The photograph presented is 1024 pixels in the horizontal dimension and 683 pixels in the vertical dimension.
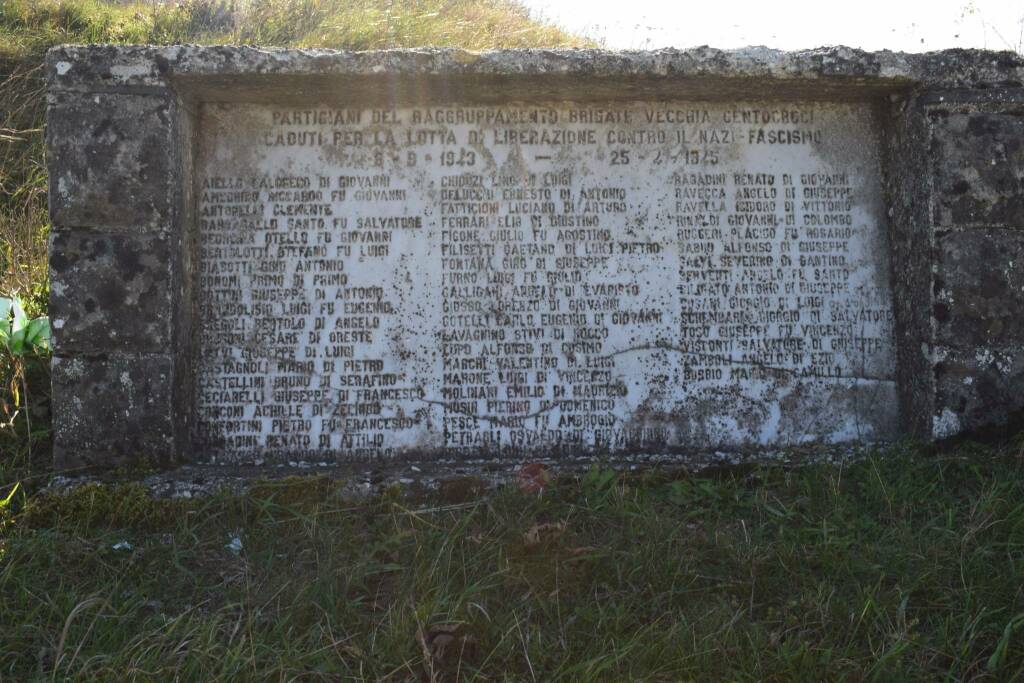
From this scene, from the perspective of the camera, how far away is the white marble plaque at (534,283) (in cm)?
367

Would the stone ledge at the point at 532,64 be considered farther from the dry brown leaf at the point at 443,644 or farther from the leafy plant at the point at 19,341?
the dry brown leaf at the point at 443,644

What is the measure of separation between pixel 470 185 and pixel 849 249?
1557 mm

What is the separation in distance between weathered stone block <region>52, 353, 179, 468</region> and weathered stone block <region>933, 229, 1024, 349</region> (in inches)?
115

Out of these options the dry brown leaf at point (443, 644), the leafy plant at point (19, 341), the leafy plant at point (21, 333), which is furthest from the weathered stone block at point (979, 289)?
the leafy plant at point (21, 333)

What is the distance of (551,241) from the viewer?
3.74m

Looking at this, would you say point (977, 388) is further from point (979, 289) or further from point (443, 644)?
Result: point (443, 644)

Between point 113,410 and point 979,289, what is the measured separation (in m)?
3.28

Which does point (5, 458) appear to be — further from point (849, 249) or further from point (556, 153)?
point (849, 249)

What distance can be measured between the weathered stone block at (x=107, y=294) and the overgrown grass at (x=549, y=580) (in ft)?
1.91

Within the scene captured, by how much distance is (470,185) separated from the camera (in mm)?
3754

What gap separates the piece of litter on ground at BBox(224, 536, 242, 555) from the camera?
2.95 meters

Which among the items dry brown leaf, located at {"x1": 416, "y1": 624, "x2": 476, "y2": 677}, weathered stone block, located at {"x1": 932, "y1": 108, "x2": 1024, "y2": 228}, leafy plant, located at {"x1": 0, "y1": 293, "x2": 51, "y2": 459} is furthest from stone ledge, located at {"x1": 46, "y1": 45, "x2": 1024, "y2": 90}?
dry brown leaf, located at {"x1": 416, "y1": 624, "x2": 476, "y2": 677}

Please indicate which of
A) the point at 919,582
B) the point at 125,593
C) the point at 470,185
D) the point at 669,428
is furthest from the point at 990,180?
the point at 125,593

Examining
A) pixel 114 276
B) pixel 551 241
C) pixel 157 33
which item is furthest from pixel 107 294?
pixel 157 33
